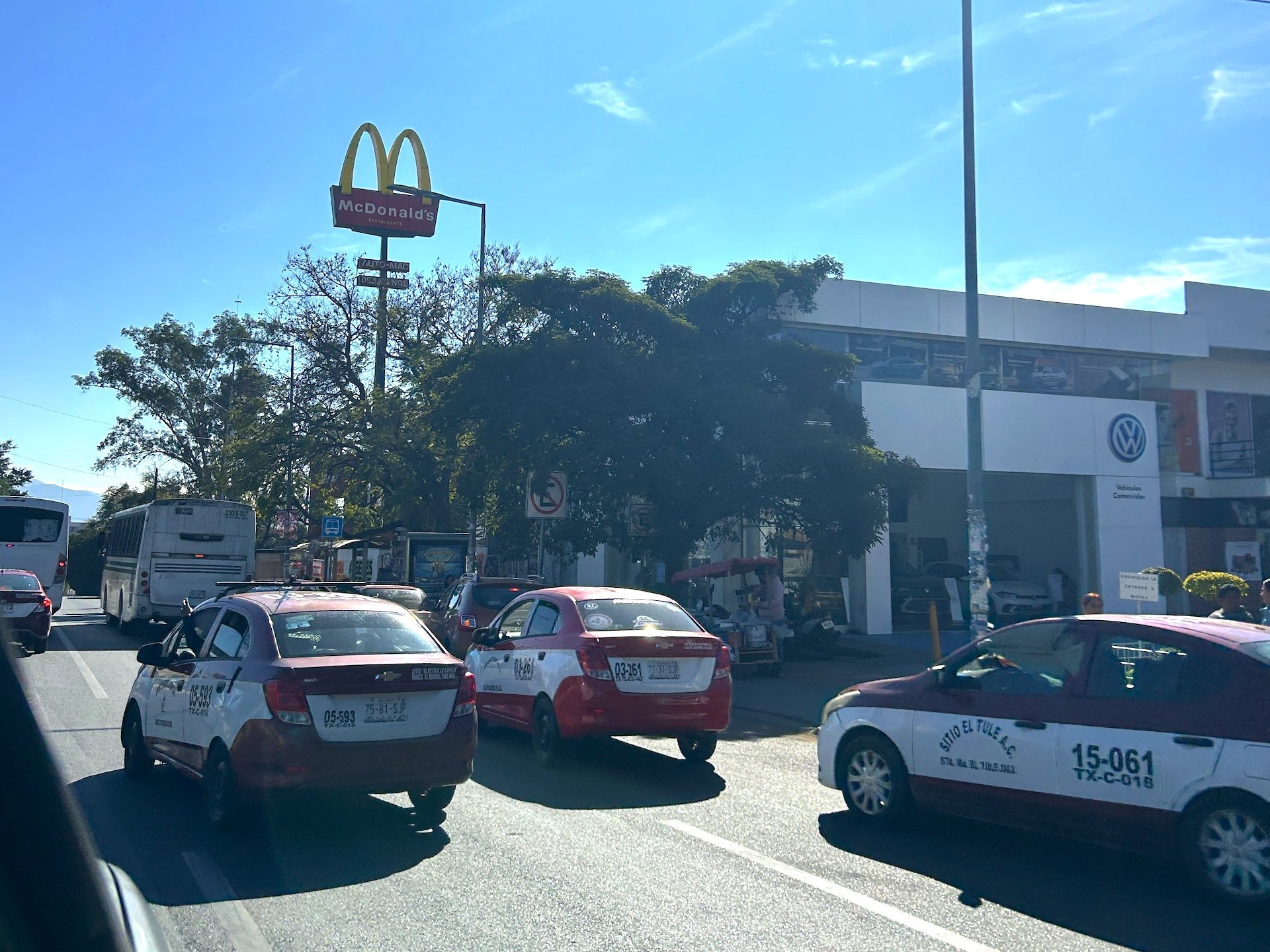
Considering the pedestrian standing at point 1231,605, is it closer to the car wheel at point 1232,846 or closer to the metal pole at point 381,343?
the car wheel at point 1232,846

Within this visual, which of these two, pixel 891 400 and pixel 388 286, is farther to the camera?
pixel 388 286

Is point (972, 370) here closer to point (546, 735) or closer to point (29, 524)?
point (546, 735)

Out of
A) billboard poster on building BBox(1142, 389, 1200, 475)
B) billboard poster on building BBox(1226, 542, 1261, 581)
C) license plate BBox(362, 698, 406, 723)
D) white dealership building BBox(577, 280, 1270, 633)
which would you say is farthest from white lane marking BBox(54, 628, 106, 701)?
billboard poster on building BBox(1226, 542, 1261, 581)

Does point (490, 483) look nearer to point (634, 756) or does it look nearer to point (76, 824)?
point (634, 756)

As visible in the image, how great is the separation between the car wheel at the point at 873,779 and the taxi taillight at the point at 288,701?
150 inches

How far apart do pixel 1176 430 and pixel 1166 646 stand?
27.1m

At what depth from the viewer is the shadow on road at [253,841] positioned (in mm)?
6066

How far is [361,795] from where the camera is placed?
8562 mm

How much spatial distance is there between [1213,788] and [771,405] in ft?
45.1

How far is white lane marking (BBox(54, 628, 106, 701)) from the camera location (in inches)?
566

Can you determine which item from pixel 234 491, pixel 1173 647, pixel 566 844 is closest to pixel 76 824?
pixel 566 844

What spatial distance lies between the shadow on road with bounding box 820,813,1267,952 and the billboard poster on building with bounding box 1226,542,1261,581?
2564cm

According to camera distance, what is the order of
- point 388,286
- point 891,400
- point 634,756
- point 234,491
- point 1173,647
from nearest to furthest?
point 1173,647 < point 634,756 < point 891,400 < point 234,491 < point 388,286

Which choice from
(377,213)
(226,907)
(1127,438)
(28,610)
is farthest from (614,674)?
(377,213)
